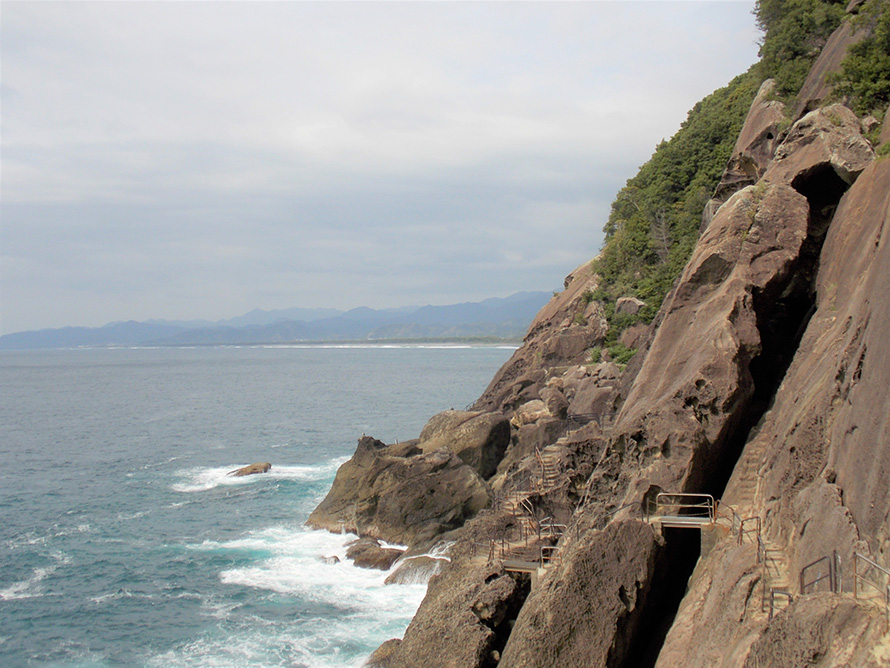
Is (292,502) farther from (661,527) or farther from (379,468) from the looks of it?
(661,527)

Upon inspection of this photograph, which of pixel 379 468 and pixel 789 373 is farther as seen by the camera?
pixel 379 468

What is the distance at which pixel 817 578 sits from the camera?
1173 centimetres

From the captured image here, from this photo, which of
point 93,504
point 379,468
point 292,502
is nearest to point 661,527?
point 379,468

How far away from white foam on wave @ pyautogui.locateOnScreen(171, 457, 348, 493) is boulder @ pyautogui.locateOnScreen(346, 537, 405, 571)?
57.9 ft

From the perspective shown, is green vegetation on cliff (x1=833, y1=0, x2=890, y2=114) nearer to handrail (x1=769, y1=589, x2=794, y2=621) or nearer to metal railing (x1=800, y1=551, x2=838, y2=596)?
metal railing (x1=800, y1=551, x2=838, y2=596)

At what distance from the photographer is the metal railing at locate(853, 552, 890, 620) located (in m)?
9.91

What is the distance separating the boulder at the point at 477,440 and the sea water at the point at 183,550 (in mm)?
7738

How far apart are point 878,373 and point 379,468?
27719mm

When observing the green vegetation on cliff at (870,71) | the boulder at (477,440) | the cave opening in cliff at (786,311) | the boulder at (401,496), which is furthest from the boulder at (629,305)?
the cave opening in cliff at (786,311)

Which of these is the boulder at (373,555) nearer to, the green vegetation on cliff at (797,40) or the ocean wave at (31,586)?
the ocean wave at (31,586)

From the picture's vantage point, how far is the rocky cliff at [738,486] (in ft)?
37.1

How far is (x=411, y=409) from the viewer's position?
289 feet

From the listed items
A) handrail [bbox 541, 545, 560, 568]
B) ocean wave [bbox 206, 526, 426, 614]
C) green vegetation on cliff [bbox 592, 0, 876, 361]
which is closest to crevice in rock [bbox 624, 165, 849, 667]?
handrail [bbox 541, 545, 560, 568]

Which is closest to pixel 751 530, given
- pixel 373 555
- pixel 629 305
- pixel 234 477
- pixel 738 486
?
pixel 738 486
